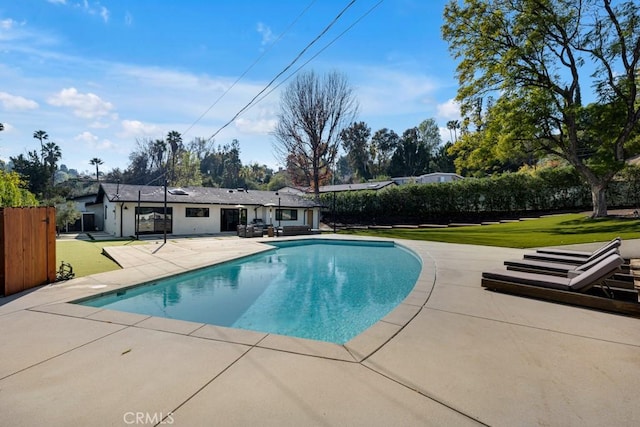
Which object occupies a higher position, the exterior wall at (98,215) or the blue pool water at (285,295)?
the exterior wall at (98,215)

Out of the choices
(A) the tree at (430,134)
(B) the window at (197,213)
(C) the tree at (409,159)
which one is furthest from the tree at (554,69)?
(A) the tree at (430,134)

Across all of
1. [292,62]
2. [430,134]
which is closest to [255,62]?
[292,62]

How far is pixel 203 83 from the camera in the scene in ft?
33.5

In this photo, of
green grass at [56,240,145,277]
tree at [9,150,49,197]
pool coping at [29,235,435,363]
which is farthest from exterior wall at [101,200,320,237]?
tree at [9,150,49,197]

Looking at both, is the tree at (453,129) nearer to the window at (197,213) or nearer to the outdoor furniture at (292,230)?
the outdoor furniture at (292,230)

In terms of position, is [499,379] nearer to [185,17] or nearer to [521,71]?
[185,17]

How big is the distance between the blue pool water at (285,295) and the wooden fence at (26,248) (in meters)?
1.42

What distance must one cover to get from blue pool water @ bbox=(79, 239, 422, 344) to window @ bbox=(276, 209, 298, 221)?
11.8 m

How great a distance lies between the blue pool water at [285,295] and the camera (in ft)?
17.2

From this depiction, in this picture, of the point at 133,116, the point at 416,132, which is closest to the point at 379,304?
the point at 133,116

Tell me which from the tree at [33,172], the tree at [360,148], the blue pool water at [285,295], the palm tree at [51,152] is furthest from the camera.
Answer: the tree at [360,148]

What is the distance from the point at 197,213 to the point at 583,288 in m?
19.4

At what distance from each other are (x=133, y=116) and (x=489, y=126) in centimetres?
1875

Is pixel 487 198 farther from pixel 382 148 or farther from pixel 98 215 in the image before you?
pixel 382 148
